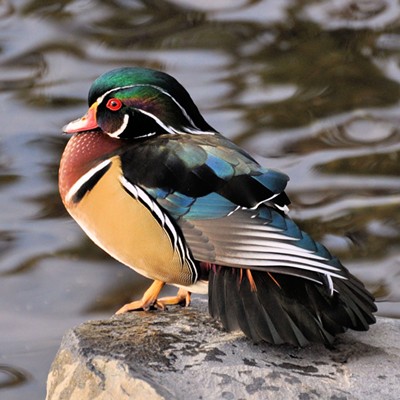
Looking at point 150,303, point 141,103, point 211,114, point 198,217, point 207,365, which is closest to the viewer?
point 207,365

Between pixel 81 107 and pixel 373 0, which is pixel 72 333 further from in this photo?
pixel 373 0

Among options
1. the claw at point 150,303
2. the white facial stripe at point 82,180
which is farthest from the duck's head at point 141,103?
the claw at point 150,303

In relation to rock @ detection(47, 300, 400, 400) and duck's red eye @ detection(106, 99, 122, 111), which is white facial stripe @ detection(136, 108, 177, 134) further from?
rock @ detection(47, 300, 400, 400)

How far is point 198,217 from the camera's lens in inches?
130

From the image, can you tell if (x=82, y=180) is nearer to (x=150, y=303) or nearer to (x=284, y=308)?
(x=150, y=303)

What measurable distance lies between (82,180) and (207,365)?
73 cm

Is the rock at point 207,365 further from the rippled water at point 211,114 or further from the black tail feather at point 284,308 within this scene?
the rippled water at point 211,114

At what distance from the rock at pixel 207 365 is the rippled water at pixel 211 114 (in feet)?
4.20

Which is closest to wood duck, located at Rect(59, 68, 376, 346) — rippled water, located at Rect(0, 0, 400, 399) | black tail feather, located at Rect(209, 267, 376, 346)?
black tail feather, located at Rect(209, 267, 376, 346)

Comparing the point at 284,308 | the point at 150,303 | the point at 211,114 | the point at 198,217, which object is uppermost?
the point at 198,217

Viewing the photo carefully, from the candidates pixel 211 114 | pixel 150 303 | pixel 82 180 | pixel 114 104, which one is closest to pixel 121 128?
pixel 114 104

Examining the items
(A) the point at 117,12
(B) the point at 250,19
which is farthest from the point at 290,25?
(A) the point at 117,12

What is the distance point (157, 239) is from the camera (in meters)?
3.35

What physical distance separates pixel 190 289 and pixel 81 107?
9.51 feet
